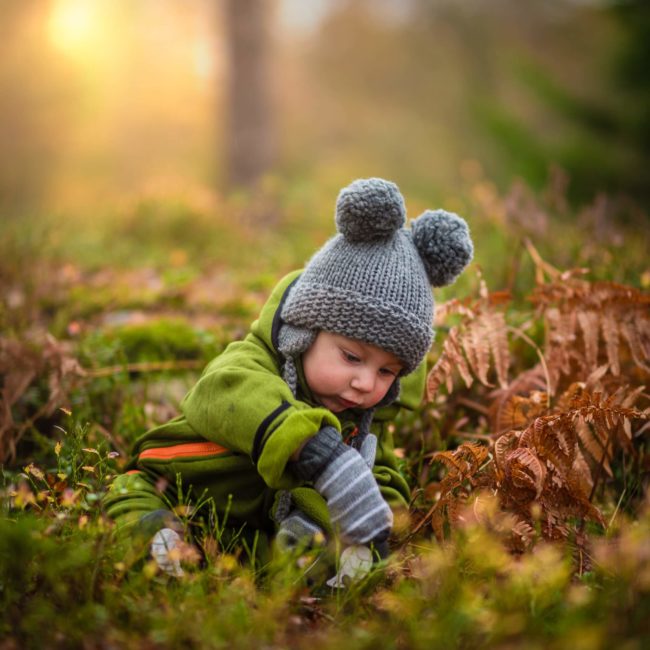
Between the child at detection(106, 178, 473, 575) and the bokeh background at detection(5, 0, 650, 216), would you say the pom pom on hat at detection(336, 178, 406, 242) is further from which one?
the bokeh background at detection(5, 0, 650, 216)

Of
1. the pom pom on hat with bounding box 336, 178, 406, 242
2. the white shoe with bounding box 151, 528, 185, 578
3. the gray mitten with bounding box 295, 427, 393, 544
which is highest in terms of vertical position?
the pom pom on hat with bounding box 336, 178, 406, 242

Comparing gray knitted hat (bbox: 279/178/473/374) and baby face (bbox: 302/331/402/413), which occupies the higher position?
gray knitted hat (bbox: 279/178/473/374)

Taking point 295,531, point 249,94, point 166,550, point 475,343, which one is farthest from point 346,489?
point 249,94

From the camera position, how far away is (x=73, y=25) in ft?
61.1

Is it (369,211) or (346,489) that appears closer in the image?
(346,489)

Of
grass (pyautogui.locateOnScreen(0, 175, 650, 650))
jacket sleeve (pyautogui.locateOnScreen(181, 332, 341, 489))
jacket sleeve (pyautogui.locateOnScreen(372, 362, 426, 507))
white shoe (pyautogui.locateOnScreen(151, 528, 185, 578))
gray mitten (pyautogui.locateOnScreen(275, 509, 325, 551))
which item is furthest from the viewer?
jacket sleeve (pyautogui.locateOnScreen(372, 362, 426, 507))

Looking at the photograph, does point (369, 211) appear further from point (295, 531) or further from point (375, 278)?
point (295, 531)

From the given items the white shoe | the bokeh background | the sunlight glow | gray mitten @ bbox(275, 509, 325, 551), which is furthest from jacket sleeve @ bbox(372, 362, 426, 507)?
the sunlight glow

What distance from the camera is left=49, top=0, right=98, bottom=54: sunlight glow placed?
57.1 feet

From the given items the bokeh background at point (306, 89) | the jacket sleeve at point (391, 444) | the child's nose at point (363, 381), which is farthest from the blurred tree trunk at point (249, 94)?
the child's nose at point (363, 381)

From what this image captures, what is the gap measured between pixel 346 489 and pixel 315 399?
0.45 meters

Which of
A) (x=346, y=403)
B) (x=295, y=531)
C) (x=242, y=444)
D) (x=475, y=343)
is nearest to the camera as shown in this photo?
(x=242, y=444)

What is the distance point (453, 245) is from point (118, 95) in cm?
2106

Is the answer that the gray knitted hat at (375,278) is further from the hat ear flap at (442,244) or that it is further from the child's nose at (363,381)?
the child's nose at (363,381)
